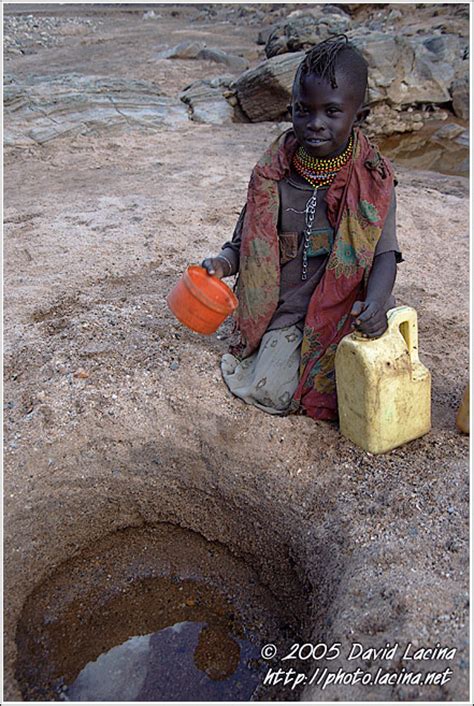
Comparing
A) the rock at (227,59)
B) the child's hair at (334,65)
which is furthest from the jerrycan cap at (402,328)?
the rock at (227,59)

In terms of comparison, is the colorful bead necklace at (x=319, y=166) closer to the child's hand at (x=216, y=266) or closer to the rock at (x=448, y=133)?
the child's hand at (x=216, y=266)

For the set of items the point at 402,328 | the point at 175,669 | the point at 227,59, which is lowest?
the point at 175,669

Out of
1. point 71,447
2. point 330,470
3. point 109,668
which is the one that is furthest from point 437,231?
point 109,668

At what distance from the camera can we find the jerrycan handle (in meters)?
1.91

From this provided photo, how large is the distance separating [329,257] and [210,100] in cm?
535

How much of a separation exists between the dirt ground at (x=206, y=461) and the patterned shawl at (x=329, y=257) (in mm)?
177

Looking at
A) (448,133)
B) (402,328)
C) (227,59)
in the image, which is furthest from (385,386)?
(227,59)

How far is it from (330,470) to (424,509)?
0.32 m

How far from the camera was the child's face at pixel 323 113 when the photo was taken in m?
1.75

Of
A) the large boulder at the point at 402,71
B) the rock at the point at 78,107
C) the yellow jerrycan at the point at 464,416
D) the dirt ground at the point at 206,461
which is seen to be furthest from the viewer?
the large boulder at the point at 402,71

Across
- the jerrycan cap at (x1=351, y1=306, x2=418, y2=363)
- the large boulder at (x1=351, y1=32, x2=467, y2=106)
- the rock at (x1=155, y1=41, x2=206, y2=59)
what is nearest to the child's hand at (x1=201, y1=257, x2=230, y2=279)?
the jerrycan cap at (x1=351, y1=306, x2=418, y2=363)

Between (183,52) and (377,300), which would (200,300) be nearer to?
(377,300)

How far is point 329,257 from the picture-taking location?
2.03 m

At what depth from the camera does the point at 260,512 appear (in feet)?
6.81
